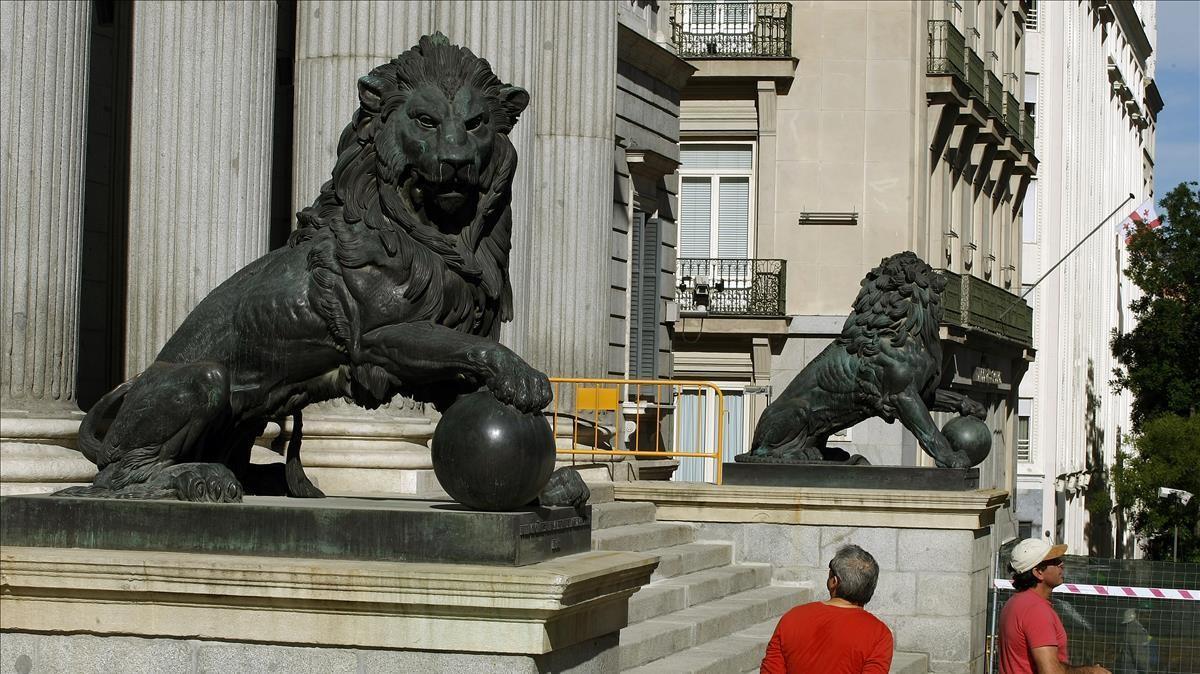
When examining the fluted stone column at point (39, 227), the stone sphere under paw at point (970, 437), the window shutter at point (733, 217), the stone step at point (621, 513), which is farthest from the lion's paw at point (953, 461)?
the window shutter at point (733, 217)

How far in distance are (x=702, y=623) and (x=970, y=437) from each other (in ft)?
13.7

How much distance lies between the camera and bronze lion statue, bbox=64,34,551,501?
629cm

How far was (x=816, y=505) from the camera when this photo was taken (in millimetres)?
14539

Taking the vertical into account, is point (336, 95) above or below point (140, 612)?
above

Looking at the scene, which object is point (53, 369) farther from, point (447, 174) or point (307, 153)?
point (447, 174)

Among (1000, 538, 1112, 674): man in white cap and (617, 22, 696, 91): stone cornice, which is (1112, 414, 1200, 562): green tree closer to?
(617, 22, 696, 91): stone cornice

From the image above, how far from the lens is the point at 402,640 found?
5852mm

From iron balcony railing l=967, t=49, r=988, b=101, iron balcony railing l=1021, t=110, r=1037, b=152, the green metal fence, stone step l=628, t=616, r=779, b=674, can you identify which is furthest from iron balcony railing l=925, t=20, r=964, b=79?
stone step l=628, t=616, r=779, b=674

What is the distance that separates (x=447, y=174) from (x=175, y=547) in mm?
1527

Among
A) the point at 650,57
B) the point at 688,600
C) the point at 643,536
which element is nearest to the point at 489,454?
the point at 688,600

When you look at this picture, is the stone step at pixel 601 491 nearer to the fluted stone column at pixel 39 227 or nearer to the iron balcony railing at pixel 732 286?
the fluted stone column at pixel 39 227

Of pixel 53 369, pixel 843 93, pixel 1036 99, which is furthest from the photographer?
pixel 1036 99

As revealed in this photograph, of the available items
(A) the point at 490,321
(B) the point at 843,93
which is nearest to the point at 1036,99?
(B) the point at 843,93

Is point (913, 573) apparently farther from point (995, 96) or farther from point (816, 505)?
point (995, 96)
